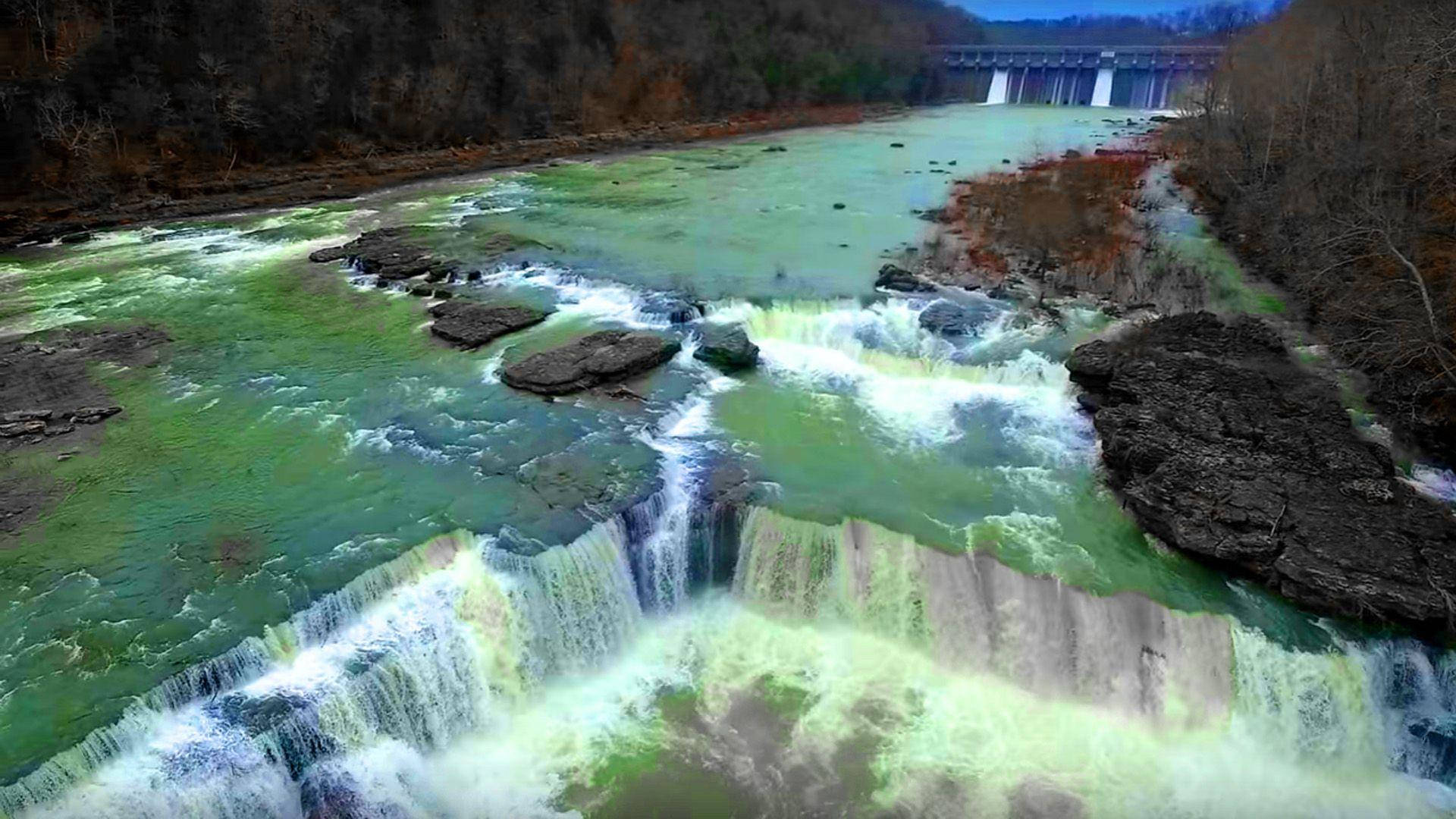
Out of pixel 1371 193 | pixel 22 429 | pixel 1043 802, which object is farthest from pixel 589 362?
pixel 1371 193

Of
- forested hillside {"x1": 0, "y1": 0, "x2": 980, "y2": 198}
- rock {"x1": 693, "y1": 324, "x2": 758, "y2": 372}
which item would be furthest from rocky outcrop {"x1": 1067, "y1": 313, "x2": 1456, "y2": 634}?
forested hillside {"x1": 0, "y1": 0, "x2": 980, "y2": 198}

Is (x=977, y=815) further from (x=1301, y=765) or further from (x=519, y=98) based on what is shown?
(x=519, y=98)

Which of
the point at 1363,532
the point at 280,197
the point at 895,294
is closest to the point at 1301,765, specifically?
the point at 1363,532

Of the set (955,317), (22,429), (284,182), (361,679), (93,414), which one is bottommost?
(361,679)

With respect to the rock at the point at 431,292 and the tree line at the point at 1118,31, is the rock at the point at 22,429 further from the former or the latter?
the tree line at the point at 1118,31

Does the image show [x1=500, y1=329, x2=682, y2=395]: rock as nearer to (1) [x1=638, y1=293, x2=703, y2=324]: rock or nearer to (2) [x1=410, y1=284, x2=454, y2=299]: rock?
(1) [x1=638, y1=293, x2=703, y2=324]: rock

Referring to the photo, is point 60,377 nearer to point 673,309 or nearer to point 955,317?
point 673,309
